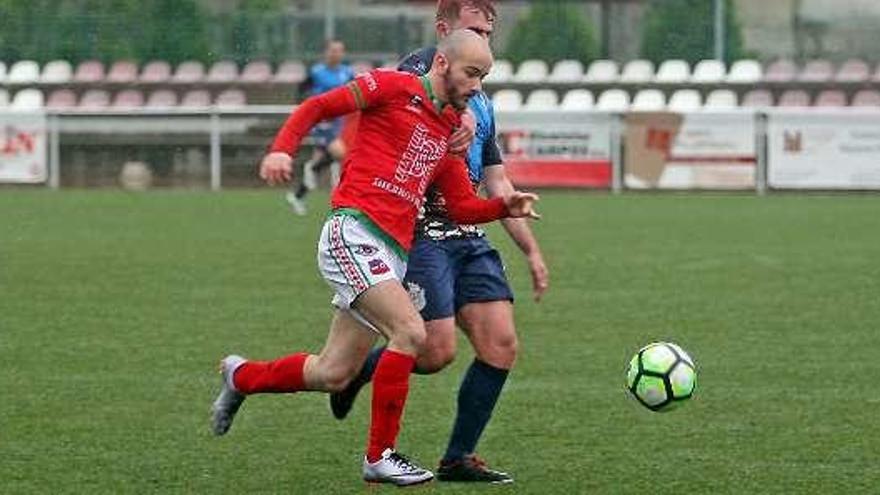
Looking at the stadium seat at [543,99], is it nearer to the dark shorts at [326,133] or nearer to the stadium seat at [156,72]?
the stadium seat at [156,72]

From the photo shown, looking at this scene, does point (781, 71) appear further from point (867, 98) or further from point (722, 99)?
point (867, 98)

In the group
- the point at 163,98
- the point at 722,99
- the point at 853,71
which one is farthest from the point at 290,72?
the point at 853,71

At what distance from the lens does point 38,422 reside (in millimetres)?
8586

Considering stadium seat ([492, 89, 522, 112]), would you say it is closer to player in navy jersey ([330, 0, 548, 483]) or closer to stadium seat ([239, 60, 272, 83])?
stadium seat ([239, 60, 272, 83])

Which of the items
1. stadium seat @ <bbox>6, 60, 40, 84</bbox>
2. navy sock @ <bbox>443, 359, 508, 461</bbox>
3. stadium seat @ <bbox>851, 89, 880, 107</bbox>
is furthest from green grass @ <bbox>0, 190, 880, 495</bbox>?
stadium seat @ <bbox>6, 60, 40, 84</bbox>

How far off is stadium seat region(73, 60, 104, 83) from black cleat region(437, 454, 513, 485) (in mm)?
25468

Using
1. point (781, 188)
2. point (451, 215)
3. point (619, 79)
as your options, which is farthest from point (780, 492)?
point (619, 79)

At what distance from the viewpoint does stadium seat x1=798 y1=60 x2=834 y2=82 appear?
3100 centimetres

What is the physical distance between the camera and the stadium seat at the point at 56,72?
3206cm

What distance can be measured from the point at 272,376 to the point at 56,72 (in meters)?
25.5

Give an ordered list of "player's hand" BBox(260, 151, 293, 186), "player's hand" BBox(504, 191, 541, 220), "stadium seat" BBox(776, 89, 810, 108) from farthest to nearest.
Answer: "stadium seat" BBox(776, 89, 810, 108) → "player's hand" BBox(504, 191, 541, 220) → "player's hand" BBox(260, 151, 293, 186)

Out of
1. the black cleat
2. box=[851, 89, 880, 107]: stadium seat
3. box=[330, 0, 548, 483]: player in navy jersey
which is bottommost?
the black cleat

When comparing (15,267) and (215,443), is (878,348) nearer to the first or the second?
(215,443)

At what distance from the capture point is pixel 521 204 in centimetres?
690
